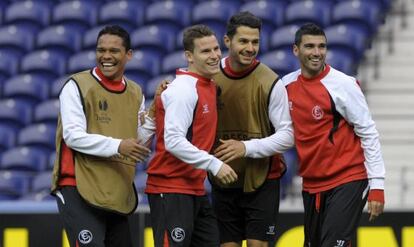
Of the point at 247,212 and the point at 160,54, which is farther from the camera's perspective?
the point at 160,54

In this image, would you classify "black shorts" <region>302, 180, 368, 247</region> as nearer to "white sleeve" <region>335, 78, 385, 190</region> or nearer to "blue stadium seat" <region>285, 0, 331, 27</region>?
"white sleeve" <region>335, 78, 385, 190</region>

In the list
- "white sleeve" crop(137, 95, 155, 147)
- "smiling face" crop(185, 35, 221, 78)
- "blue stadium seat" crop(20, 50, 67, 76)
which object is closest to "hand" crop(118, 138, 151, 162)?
"white sleeve" crop(137, 95, 155, 147)

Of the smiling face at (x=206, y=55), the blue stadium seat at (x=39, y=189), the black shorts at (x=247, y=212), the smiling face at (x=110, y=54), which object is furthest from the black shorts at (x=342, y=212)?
the blue stadium seat at (x=39, y=189)

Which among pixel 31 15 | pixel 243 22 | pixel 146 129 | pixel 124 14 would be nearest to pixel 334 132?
pixel 243 22

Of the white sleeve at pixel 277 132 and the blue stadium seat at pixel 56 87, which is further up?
the blue stadium seat at pixel 56 87

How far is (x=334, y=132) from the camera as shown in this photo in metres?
7.38

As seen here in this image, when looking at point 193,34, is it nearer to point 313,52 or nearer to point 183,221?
point 313,52

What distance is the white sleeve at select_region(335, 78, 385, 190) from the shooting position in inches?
287

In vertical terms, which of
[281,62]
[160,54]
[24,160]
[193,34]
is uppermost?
[160,54]

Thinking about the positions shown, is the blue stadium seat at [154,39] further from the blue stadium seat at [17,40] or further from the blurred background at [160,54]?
the blue stadium seat at [17,40]

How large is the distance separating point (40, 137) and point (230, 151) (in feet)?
19.6

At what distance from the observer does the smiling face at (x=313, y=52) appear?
734cm

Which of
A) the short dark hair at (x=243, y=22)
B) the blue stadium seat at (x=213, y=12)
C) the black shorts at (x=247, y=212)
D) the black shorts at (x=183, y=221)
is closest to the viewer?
the black shorts at (x=183, y=221)

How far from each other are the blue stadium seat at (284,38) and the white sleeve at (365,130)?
6.00 m
